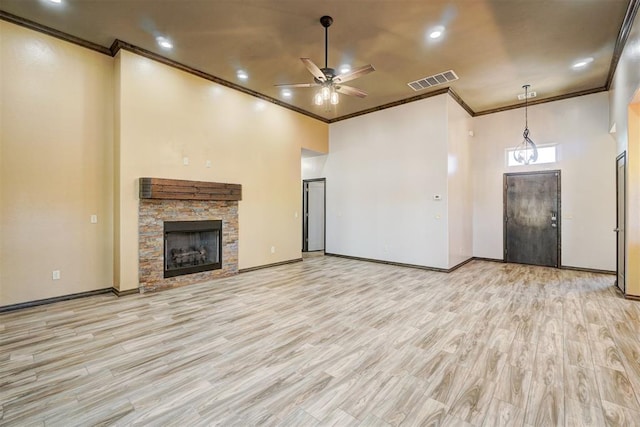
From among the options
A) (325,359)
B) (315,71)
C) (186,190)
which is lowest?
(325,359)

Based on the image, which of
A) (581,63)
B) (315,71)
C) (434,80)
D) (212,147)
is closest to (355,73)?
(315,71)

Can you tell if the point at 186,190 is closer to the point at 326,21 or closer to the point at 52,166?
the point at 52,166

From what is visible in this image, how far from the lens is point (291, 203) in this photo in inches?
287

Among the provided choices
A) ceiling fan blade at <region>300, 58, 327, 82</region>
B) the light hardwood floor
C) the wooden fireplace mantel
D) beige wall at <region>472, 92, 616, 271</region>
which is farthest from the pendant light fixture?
the wooden fireplace mantel

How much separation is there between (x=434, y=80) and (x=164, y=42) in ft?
15.5

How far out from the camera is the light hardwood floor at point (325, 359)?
80.0 inches

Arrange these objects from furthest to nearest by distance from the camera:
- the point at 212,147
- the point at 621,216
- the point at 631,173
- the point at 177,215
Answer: the point at 212,147, the point at 177,215, the point at 621,216, the point at 631,173

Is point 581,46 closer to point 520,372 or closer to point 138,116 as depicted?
point 520,372

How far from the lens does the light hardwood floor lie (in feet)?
6.66

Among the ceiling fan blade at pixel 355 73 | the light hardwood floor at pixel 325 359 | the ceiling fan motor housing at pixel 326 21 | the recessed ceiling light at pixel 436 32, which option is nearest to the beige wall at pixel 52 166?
the light hardwood floor at pixel 325 359

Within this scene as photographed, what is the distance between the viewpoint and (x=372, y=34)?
Result: 165 inches

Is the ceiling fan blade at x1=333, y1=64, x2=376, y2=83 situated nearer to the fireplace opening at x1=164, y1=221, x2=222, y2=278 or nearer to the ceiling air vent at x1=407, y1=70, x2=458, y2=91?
the ceiling air vent at x1=407, y1=70, x2=458, y2=91

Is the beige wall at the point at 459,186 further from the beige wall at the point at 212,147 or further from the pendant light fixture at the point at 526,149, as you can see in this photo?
the beige wall at the point at 212,147

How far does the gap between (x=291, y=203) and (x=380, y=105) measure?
322 centimetres
